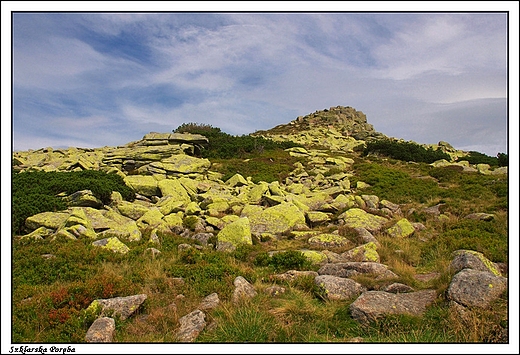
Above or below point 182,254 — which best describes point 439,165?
above

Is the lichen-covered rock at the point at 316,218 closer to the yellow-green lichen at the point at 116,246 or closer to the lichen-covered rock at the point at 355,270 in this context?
the lichen-covered rock at the point at 355,270

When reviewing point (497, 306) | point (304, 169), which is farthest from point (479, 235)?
point (304, 169)

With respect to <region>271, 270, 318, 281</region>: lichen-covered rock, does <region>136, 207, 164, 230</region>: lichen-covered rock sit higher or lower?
higher

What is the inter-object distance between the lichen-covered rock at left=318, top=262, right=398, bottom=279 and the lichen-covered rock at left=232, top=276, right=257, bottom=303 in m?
2.35

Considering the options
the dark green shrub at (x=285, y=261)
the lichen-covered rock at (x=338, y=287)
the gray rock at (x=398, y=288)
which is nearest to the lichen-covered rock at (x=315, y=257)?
the dark green shrub at (x=285, y=261)

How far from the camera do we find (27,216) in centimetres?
1368

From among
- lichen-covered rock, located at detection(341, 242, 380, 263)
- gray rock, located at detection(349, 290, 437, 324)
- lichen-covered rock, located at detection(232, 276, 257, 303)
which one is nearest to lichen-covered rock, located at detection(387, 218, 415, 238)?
lichen-covered rock, located at detection(341, 242, 380, 263)

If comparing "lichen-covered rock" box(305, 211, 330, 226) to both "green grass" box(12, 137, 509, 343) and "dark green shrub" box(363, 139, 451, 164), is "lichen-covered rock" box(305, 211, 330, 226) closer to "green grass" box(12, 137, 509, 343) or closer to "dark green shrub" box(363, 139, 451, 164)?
"green grass" box(12, 137, 509, 343)

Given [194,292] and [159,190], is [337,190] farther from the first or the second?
[194,292]

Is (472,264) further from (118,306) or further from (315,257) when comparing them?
(118,306)

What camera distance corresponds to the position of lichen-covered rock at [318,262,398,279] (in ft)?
29.8

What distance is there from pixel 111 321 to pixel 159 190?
13985mm

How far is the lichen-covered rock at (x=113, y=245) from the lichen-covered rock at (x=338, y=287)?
21.4ft

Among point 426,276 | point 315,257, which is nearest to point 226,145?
point 315,257
